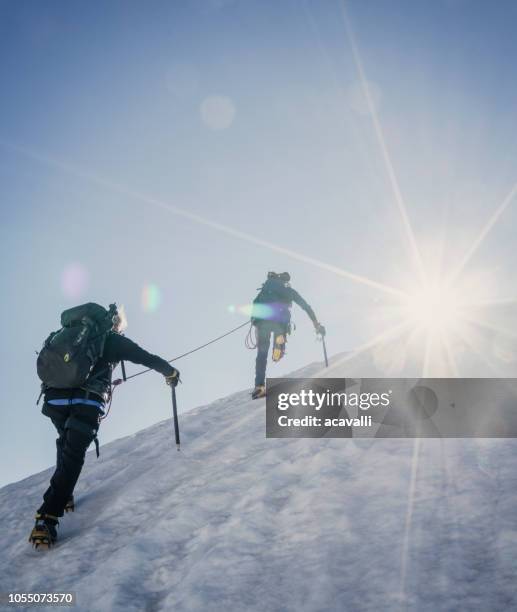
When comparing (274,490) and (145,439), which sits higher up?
(145,439)

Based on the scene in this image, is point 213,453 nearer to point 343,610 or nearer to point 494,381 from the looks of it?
point 343,610

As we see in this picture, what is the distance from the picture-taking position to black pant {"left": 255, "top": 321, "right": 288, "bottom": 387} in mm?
9712

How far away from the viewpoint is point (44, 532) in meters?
4.48

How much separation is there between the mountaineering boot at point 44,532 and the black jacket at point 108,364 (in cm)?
129

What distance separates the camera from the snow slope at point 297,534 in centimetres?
277

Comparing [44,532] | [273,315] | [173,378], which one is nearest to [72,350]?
[173,378]

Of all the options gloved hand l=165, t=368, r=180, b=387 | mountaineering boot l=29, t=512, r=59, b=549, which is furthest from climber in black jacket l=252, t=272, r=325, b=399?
mountaineering boot l=29, t=512, r=59, b=549

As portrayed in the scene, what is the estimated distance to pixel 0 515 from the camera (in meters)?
5.82

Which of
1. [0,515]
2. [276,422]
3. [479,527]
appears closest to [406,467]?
[479,527]

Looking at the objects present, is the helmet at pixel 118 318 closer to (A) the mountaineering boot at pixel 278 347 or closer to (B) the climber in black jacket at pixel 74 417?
(B) the climber in black jacket at pixel 74 417

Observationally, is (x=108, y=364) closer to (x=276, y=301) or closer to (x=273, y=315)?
(x=273, y=315)

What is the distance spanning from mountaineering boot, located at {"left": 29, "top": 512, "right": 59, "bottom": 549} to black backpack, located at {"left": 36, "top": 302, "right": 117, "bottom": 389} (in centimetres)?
140

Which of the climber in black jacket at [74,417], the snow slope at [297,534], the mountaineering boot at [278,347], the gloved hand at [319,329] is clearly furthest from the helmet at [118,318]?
the gloved hand at [319,329]

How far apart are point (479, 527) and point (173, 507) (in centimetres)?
301
